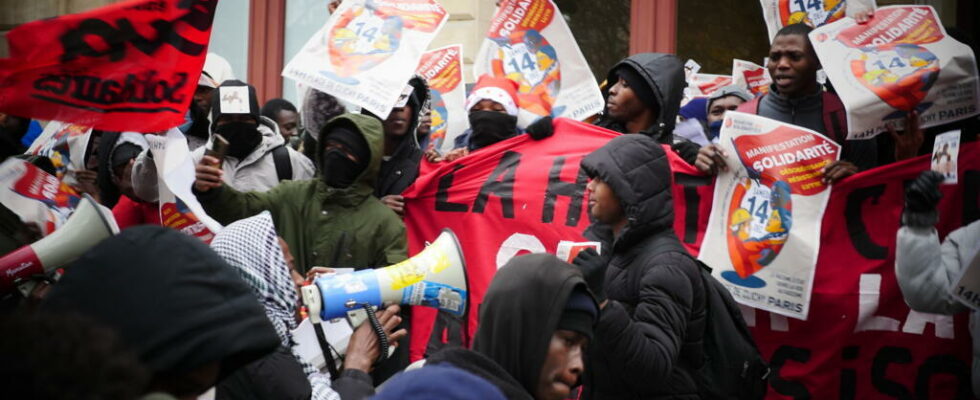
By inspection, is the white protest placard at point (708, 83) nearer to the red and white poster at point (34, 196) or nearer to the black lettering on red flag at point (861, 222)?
the black lettering on red flag at point (861, 222)

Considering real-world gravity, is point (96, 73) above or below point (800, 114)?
above

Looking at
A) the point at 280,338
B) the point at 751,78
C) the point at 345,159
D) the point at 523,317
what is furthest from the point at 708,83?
the point at 280,338

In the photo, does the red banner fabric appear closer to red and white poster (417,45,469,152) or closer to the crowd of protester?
the crowd of protester

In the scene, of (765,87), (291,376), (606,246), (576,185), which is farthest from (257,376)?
(765,87)

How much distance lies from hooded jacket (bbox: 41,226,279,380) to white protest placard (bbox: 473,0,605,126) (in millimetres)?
4049

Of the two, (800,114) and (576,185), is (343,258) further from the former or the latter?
(800,114)

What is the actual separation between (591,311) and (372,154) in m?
2.42

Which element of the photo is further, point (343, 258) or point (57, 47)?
point (343, 258)

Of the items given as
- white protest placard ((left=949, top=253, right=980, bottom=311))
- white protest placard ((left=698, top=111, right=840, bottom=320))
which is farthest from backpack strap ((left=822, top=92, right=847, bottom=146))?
white protest placard ((left=949, top=253, right=980, bottom=311))

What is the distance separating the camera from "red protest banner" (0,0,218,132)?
409 centimetres

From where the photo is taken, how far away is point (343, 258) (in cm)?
478

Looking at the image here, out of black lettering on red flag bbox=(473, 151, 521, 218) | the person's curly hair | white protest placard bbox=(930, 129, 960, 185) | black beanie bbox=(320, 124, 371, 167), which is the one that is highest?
the person's curly hair

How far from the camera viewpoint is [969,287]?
369 centimetres

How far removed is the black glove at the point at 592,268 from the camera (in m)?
3.04
